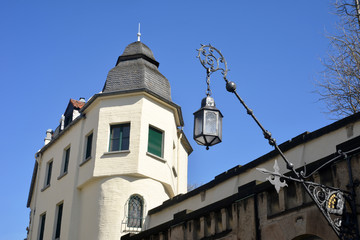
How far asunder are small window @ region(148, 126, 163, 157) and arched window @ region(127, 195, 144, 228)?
87.9 inches

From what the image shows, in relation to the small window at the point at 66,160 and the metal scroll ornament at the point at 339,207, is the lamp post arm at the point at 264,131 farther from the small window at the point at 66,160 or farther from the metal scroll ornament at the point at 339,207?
the small window at the point at 66,160

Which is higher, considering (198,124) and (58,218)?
(58,218)

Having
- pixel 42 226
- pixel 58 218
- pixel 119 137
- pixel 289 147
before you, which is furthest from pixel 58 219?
pixel 289 147

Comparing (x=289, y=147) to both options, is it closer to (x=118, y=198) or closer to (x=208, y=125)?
(x=208, y=125)

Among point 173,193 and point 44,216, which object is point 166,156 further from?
point 44,216

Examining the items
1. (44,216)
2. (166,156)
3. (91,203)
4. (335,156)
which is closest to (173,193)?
(166,156)

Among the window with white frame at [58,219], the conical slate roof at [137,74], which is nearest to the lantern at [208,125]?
the conical slate roof at [137,74]

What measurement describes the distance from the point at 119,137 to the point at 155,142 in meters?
1.62

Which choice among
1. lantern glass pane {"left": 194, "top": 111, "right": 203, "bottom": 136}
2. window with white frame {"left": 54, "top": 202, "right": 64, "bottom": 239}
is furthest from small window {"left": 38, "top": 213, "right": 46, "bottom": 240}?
lantern glass pane {"left": 194, "top": 111, "right": 203, "bottom": 136}

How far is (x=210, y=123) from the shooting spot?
10.1 meters

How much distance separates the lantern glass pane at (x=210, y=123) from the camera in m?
10.0

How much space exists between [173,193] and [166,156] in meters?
→ 1.73

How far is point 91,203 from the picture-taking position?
885 inches

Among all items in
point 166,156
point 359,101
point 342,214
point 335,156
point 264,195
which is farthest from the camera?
point 166,156
